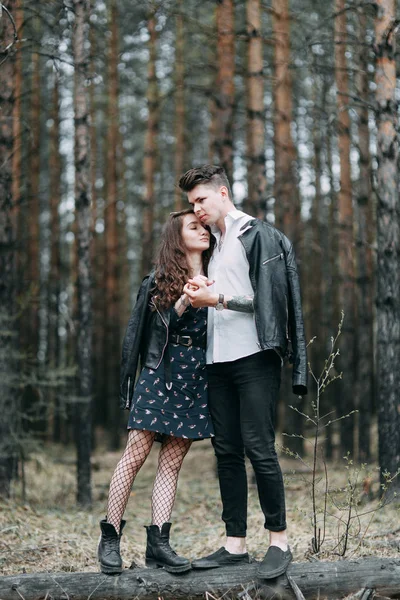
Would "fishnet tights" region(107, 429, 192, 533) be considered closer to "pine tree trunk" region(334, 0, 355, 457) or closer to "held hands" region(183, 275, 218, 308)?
"held hands" region(183, 275, 218, 308)

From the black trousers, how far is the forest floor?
0.40 m

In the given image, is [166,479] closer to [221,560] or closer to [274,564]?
[221,560]

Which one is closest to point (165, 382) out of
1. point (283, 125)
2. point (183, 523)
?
point (183, 523)

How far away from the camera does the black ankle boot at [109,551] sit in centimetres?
462

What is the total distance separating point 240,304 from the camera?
4.51 m

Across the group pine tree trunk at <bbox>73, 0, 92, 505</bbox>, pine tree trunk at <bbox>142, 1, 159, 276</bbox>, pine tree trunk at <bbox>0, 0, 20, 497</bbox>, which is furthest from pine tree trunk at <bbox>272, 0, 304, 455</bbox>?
pine tree trunk at <bbox>0, 0, 20, 497</bbox>

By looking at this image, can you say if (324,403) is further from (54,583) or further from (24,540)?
(54,583)

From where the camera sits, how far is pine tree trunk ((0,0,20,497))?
8258mm

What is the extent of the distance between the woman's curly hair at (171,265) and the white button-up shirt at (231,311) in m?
0.22

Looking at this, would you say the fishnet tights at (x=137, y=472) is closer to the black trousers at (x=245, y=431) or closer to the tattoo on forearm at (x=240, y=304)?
the black trousers at (x=245, y=431)

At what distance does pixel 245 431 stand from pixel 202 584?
106 cm

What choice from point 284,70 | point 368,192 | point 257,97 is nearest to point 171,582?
point 257,97

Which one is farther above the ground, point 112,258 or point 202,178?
point 112,258

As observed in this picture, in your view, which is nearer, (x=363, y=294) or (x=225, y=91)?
(x=225, y=91)
